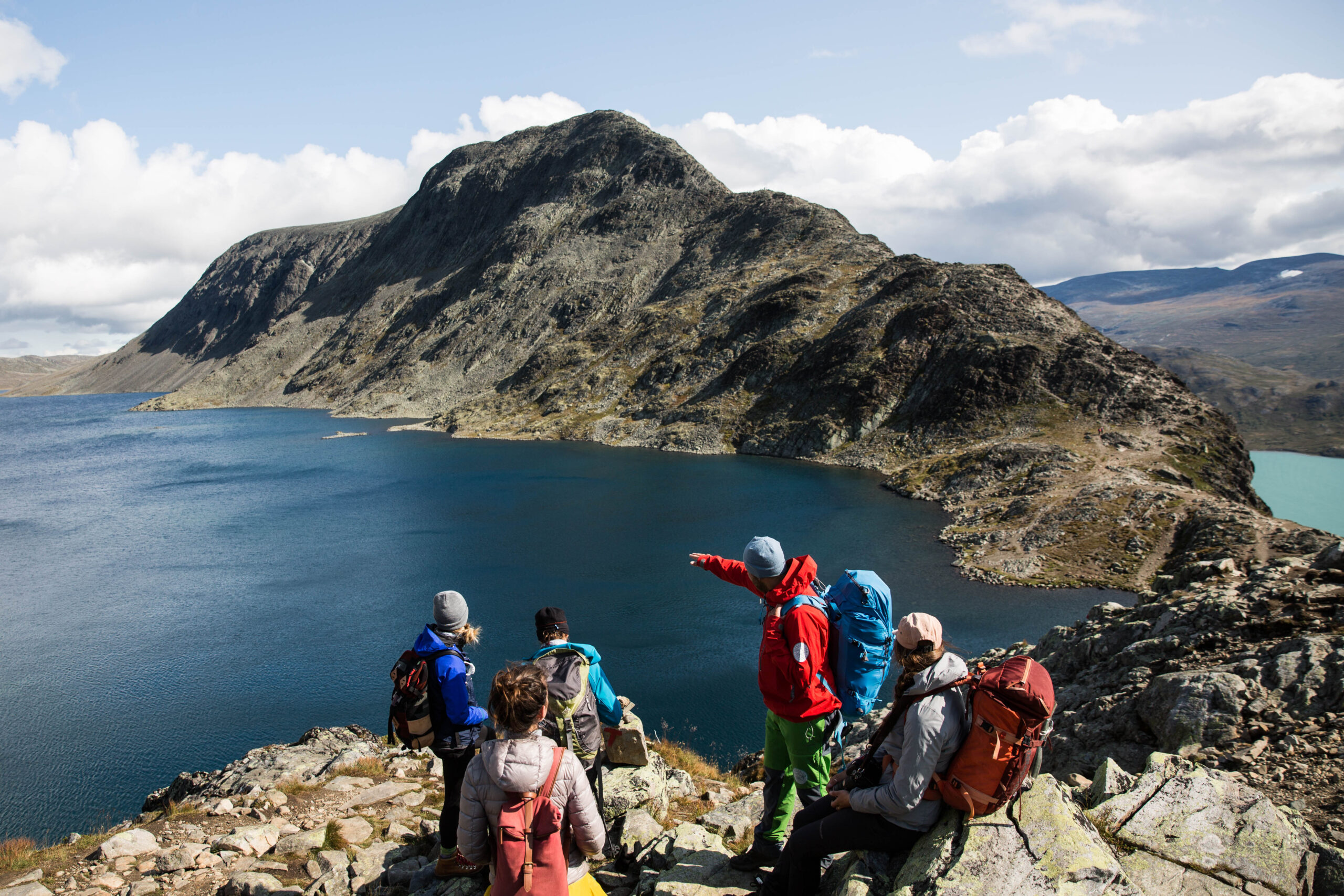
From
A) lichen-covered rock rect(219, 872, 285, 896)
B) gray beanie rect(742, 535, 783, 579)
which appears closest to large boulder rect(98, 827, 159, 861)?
lichen-covered rock rect(219, 872, 285, 896)

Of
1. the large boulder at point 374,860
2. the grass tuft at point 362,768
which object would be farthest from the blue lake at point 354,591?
the large boulder at point 374,860

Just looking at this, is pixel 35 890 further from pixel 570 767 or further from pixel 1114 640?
pixel 1114 640

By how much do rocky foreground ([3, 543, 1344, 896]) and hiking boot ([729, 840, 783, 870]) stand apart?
127 millimetres

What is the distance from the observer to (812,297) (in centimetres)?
9556

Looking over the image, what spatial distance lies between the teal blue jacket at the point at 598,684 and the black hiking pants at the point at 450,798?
64.5 inches

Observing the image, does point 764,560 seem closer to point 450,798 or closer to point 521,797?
point 521,797

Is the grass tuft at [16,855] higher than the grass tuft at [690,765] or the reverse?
higher

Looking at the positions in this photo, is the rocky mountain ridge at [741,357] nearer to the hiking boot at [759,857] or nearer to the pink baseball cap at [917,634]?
the hiking boot at [759,857]

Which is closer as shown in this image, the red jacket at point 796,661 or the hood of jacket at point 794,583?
the red jacket at point 796,661

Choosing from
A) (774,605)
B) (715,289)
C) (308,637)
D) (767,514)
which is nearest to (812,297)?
(715,289)

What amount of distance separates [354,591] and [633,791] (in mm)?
33146

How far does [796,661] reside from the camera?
6.67 meters

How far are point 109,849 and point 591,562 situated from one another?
3307 centimetres

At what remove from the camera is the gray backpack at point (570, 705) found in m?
7.01
